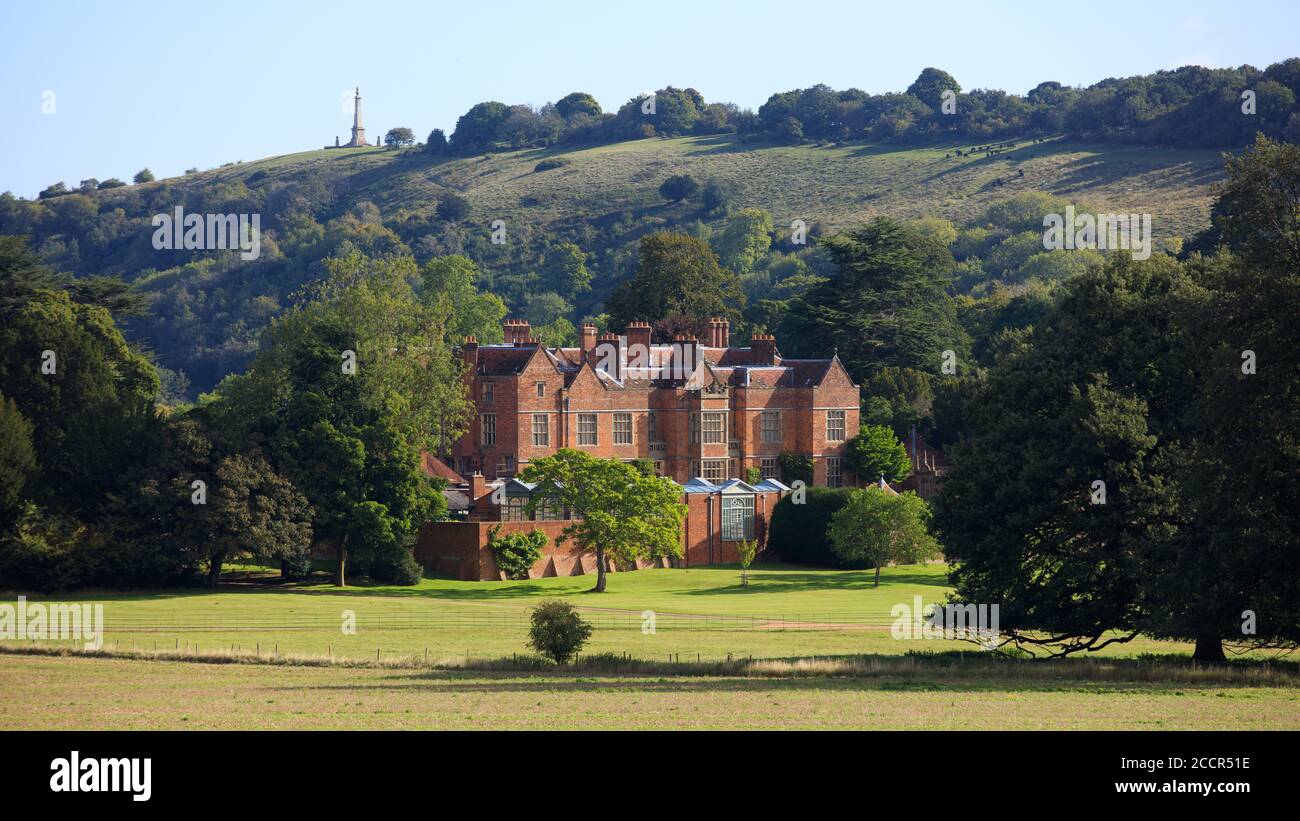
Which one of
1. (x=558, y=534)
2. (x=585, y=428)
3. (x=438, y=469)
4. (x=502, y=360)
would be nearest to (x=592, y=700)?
(x=558, y=534)

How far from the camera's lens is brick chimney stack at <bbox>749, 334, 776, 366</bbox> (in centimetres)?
9444

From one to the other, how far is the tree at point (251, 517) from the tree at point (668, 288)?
41393 mm

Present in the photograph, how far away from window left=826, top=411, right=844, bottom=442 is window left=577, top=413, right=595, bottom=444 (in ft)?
41.3

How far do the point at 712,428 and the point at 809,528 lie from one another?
906 centimetres

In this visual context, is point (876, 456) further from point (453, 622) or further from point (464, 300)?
point (464, 300)

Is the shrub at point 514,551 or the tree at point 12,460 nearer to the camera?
the tree at point 12,460

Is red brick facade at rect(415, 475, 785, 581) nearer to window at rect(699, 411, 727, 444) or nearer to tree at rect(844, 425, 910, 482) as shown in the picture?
window at rect(699, 411, 727, 444)

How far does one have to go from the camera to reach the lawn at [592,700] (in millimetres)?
29891

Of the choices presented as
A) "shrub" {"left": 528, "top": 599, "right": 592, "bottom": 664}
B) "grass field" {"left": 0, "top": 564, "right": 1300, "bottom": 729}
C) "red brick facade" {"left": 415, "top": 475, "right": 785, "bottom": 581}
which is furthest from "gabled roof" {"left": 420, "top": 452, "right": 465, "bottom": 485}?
"shrub" {"left": 528, "top": 599, "right": 592, "bottom": 664}

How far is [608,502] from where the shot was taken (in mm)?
74312

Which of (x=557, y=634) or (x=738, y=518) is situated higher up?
(x=738, y=518)

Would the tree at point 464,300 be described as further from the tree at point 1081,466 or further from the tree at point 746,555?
the tree at point 1081,466

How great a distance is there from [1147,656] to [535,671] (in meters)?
14.6

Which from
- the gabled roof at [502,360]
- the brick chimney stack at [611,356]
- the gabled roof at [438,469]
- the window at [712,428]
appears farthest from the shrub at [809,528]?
the gabled roof at [438,469]
